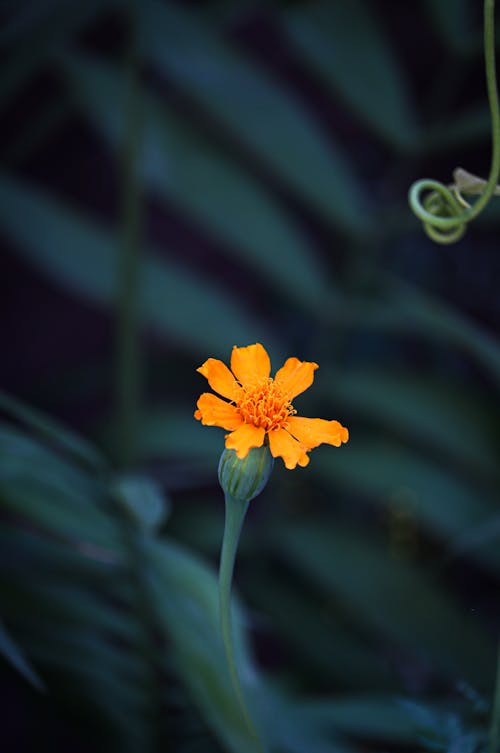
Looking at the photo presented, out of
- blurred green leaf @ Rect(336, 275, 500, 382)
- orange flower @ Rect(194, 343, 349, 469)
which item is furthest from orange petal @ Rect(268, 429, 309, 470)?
blurred green leaf @ Rect(336, 275, 500, 382)

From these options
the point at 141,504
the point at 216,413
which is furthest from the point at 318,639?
the point at 216,413

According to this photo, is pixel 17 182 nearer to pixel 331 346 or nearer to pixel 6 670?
pixel 331 346

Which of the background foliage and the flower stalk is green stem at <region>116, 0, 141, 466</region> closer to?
the background foliage

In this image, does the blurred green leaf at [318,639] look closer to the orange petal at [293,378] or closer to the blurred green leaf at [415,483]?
the blurred green leaf at [415,483]

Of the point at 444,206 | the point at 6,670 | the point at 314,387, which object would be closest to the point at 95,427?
the point at 314,387

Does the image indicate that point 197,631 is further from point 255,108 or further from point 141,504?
point 255,108

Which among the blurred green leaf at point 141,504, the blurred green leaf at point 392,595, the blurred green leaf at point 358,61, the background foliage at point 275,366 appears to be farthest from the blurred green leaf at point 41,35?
the blurred green leaf at point 392,595
